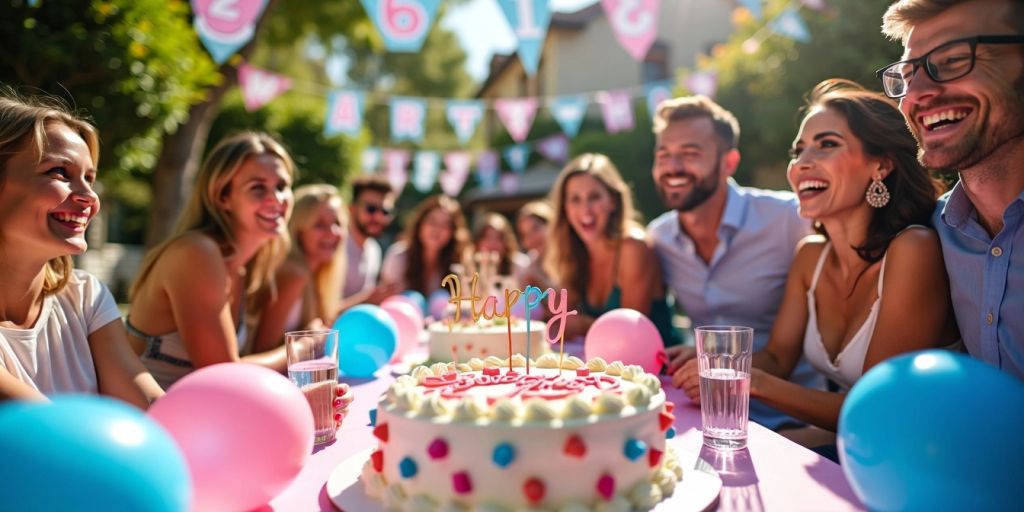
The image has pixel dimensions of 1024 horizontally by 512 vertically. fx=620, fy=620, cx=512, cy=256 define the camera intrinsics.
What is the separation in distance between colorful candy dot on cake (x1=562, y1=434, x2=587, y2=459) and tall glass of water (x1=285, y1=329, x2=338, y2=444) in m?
0.92

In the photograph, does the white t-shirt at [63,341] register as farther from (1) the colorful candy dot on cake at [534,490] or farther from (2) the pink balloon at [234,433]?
(1) the colorful candy dot on cake at [534,490]

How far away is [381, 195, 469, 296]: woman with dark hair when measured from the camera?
679 centimetres

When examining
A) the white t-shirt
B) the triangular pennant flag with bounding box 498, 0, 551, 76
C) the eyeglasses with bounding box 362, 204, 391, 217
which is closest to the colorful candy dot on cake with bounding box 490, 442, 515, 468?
the white t-shirt

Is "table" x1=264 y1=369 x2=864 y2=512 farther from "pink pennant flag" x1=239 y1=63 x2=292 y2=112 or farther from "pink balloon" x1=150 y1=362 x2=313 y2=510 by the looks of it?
"pink pennant flag" x1=239 y1=63 x2=292 y2=112

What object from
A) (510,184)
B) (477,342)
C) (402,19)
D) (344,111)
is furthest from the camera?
(510,184)

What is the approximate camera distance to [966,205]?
7.37 feet

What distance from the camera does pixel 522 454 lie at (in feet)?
4.44

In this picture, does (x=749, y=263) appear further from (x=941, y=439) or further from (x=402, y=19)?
(x=402, y=19)

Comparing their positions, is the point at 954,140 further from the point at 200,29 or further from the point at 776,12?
the point at 776,12

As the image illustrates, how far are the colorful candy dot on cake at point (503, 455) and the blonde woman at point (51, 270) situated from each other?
1417mm

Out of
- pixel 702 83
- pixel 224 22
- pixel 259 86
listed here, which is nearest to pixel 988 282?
pixel 224 22

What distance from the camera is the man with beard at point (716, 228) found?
12.2 feet

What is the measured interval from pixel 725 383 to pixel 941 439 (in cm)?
75

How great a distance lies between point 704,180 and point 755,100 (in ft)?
29.6
